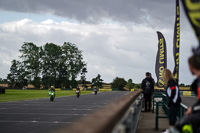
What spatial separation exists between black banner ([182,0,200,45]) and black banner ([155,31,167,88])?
705 inches

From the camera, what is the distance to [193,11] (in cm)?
393

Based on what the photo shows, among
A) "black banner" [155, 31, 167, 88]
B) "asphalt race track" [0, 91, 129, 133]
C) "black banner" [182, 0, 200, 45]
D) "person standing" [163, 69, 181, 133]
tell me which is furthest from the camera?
"black banner" [155, 31, 167, 88]

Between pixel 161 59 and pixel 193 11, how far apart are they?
60.1 ft

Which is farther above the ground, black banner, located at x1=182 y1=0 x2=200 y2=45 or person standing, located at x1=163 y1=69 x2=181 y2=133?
black banner, located at x1=182 y1=0 x2=200 y2=45

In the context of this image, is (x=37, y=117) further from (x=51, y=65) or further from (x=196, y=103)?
(x=51, y=65)

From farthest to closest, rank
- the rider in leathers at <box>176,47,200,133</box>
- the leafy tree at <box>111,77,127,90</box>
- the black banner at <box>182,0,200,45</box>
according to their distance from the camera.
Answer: the leafy tree at <box>111,77,127,90</box> < the black banner at <box>182,0,200,45</box> < the rider in leathers at <box>176,47,200,133</box>

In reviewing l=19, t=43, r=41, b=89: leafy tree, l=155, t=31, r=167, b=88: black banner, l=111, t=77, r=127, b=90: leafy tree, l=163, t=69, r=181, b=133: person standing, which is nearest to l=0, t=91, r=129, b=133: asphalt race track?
l=163, t=69, r=181, b=133: person standing

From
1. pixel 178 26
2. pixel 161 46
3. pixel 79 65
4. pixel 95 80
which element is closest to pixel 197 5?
pixel 178 26

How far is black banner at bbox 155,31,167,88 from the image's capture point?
71.8 feet

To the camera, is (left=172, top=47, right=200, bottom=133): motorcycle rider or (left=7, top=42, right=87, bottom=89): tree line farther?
(left=7, top=42, right=87, bottom=89): tree line

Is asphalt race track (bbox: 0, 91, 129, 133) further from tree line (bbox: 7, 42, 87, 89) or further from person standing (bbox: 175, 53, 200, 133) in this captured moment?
tree line (bbox: 7, 42, 87, 89)

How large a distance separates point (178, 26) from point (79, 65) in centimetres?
9967

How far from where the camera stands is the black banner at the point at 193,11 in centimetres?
390

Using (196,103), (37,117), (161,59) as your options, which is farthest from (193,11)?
(161,59)
